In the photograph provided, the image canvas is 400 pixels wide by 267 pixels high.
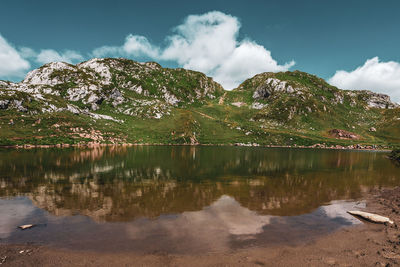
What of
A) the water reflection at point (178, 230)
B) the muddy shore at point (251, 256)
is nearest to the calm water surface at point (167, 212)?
the water reflection at point (178, 230)

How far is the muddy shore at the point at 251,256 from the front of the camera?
11570 millimetres

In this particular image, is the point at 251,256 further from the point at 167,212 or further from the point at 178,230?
the point at 167,212

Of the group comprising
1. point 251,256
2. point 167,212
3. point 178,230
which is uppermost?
point 251,256

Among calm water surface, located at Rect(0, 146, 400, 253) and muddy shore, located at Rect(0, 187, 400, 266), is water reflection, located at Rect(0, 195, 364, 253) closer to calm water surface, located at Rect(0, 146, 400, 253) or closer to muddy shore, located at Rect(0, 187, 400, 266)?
calm water surface, located at Rect(0, 146, 400, 253)

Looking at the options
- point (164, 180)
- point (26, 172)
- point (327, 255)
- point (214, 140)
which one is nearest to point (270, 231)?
point (327, 255)

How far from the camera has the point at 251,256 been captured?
12508 mm

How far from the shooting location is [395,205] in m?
23.8

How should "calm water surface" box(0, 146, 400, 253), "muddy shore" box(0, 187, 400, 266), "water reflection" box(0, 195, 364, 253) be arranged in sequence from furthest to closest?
"calm water surface" box(0, 146, 400, 253) < "water reflection" box(0, 195, 364, 253) < "muddy shore" box(0, 187, 400, 266)

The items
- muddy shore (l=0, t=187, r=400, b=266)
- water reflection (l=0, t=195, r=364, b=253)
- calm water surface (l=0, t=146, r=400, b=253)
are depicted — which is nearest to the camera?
muddy shore (l=0, t=187, r=400, b=266)

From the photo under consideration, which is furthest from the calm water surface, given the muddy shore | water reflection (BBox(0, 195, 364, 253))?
the muddy shore

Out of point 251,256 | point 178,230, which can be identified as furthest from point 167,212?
point 251,256

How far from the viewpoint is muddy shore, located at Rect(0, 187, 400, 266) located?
11570mm

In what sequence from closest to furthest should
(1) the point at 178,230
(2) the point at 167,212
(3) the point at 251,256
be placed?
(3) the point at 251,256
(1) the point at 178,230
(2) the point at 167,212

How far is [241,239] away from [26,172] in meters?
42.6
